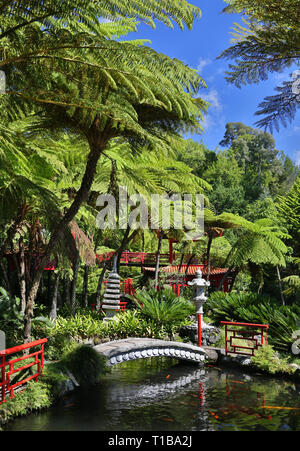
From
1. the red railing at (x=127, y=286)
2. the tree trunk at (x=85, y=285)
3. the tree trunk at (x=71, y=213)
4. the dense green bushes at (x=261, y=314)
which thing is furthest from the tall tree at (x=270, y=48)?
the red railing at (x=127, y=286)

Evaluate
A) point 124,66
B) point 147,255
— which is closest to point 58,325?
point 124,66

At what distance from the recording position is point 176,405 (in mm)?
6781

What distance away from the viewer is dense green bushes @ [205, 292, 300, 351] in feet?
31.4

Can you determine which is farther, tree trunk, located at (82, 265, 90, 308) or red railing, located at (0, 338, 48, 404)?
tree trunk, located at (82, 265, 90, 308)

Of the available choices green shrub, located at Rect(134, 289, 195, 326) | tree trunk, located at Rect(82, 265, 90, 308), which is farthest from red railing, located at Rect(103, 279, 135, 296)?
green shrub, located at Rect(134, 289, 195, 326)

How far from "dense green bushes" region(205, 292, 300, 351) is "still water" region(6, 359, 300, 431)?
1378 millimetres

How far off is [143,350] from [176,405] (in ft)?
6.15

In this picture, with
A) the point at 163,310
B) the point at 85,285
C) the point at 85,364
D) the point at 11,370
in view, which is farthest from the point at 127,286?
the point at 11,370

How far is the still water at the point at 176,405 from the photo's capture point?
5.72 meters

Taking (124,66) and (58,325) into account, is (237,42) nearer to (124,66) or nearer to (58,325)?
(124,66)

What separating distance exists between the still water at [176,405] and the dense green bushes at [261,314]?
1378 millimetres

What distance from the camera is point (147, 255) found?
18.9 metres

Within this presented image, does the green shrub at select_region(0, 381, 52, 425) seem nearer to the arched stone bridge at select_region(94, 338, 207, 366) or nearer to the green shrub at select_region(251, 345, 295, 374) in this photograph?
the arched stone bridge at select_region(94, 338, 207, 366)
